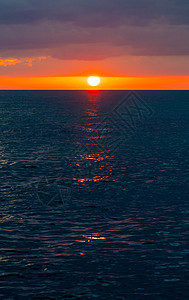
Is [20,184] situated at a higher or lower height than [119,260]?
higher

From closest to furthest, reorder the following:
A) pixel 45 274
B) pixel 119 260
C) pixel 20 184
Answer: pixel 45 274, pixel 119 260, pixel 20 184

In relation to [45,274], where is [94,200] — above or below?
above

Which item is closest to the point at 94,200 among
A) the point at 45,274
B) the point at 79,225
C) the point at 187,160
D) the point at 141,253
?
the point at 79,225

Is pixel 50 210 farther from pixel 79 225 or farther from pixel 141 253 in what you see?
pixel 141 253

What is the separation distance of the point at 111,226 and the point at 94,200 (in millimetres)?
7614

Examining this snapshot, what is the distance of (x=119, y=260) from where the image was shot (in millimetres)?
23219

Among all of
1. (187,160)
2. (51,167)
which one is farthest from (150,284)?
(187,160)

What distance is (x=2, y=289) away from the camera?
19984mm

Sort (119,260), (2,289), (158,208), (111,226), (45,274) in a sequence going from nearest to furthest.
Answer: (2,289)
(45,274)
(119,260)
(111,226)
(158,208)

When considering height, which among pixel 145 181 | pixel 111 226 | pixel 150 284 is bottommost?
pixel 150 284

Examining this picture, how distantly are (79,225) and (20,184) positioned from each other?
15.3 meters

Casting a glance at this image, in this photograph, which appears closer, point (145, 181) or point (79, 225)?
point (79, 225)

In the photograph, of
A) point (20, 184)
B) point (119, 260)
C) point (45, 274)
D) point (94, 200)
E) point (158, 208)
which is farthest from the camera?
point (20, 184)

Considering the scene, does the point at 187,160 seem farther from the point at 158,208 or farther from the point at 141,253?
the point at 141,253
